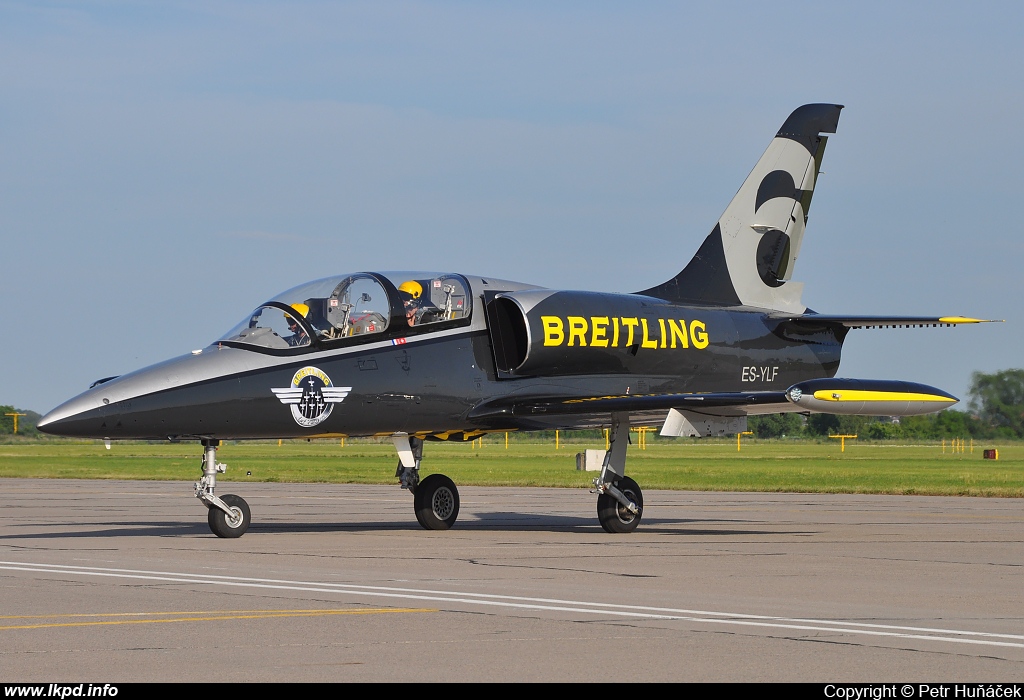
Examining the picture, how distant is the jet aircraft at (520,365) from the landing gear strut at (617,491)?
0.09 feet

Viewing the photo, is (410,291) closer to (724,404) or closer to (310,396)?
(310,396)

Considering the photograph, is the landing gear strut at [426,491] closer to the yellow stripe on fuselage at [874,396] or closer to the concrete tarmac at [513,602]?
the concrete tarmac at [513,602]

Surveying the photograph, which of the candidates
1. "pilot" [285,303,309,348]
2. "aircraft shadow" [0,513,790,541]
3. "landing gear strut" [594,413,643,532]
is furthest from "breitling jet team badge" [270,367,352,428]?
"landing gear strut" [594,413,643,532]

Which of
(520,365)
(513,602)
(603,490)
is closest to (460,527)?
(603,490)

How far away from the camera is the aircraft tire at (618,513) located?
1886 cm

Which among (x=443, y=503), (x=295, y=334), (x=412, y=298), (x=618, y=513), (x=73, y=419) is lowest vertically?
(x=618, y=513)

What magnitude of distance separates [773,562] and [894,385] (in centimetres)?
382

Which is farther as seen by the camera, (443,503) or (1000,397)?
(1000,397)

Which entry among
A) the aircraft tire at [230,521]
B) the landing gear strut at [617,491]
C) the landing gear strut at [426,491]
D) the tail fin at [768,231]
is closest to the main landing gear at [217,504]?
the aircraft tire at [230,521]

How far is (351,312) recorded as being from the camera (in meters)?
17.5

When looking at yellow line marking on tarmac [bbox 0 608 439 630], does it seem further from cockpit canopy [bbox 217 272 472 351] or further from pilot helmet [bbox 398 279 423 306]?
pilot helmet [bbox 398 279 423 306]

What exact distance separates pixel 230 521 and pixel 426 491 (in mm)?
3371

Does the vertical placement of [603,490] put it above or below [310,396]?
below
